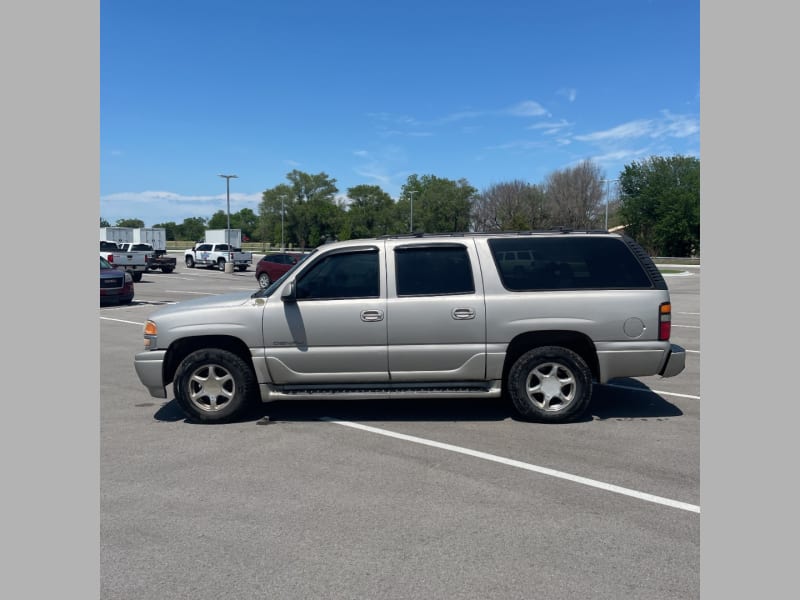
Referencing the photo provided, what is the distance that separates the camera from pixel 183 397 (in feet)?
21.1

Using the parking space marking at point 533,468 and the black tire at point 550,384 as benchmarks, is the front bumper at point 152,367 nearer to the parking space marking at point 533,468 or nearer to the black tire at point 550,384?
the parking space marking at point 533,468

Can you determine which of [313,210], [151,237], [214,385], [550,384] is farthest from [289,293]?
[313,210]

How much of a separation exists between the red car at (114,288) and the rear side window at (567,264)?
1595 cm

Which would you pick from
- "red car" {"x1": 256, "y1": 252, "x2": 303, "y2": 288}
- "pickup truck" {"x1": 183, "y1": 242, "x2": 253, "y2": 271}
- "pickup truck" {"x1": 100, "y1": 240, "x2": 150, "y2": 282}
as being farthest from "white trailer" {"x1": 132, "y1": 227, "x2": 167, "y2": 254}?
"red car" {"x1": 256, "y1": 252, "x2": 303, "y2": 288}

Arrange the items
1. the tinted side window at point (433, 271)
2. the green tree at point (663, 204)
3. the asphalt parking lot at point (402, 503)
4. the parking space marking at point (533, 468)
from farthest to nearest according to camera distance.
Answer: the green tree at point (663, 204)
the tinted side window at point (433, 271)
the parking space marking at point (533, 468)
the asphalt parking lot at point (402, 503)

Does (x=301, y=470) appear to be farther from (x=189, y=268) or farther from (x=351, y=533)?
(x=189, y=268)

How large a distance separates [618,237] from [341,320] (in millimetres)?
3104

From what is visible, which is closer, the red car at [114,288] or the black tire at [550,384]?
the black tire at [550,384]

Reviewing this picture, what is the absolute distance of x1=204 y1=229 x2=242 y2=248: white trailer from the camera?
48350 millimetres

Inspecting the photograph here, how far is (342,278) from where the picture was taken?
644 cm

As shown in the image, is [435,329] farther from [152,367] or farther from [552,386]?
[152,367]

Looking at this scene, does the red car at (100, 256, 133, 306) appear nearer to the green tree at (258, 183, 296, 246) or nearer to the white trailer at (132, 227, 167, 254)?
the white trailer at (132, 227, 167, 254)

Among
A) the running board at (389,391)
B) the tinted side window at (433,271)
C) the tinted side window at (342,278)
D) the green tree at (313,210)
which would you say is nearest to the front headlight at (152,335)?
the running board at (389,391)

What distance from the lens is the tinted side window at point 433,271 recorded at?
251 inches
